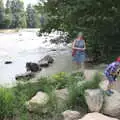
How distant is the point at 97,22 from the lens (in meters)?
16.3

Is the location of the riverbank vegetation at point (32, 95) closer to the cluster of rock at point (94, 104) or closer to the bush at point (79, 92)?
the bush at point (79, 92)

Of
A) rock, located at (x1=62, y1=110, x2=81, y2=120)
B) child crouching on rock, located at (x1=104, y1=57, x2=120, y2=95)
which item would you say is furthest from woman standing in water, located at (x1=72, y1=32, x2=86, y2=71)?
rock, located at (x1=62, y1=110, x2=81, y2=120)


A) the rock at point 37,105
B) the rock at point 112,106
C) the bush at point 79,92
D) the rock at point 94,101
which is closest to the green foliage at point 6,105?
the rock at point 37,105

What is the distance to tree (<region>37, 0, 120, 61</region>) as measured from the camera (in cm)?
1602

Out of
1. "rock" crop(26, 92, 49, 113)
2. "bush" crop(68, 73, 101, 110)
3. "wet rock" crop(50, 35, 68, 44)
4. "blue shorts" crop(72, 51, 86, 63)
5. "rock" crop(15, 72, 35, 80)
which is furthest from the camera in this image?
"wet rock" crop(50, 35, 68, 44)

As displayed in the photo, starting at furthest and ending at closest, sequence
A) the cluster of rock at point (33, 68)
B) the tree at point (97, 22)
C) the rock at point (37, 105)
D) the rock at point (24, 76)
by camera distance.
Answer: the tree at point (97, 22) < the cluster of rock at point (33, 68) < the rock at point (24, 76) < the rock at point (37, 105)

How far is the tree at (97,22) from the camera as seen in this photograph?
52.5 ft

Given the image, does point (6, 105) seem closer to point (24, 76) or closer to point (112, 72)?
point (112, 72)

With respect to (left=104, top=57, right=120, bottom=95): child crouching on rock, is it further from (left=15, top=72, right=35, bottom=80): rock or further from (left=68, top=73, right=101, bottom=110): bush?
(left=15, top=72, right=35, bottom=80): rock

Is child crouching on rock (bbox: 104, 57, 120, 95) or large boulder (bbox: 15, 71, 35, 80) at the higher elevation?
child crouching on rock (bbox: 104, 57, 120, 95)

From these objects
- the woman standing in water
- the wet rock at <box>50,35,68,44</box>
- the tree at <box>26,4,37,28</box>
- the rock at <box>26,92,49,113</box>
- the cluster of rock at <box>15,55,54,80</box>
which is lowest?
the tree at <box>26,4,37,28</box>

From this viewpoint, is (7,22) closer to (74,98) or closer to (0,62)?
(0,62)

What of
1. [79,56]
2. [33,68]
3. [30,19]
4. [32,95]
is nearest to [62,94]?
[32,95]

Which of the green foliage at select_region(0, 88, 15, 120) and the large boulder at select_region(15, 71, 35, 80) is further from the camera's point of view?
the large boulder at select_region(15, 71, 35, 80)
